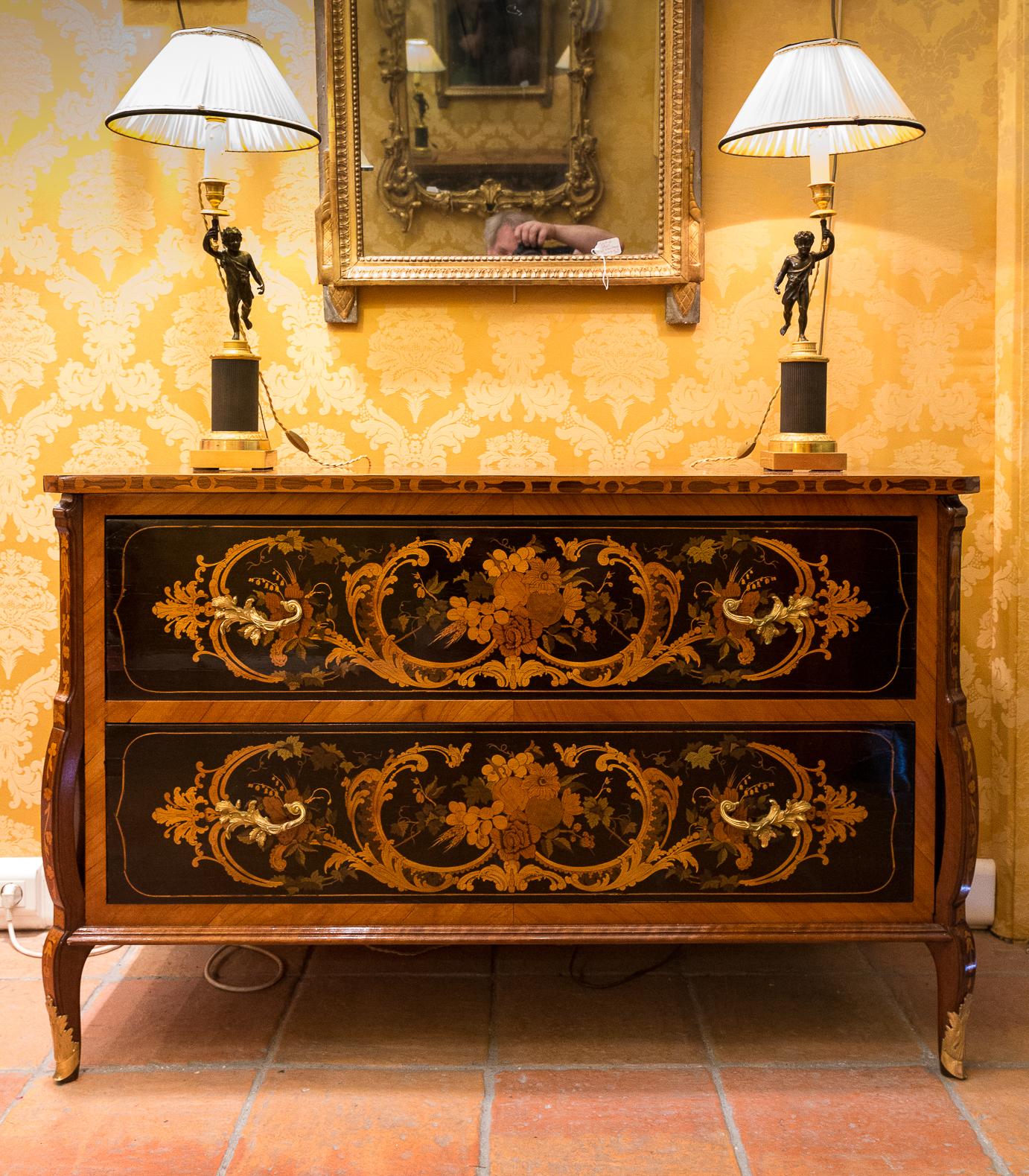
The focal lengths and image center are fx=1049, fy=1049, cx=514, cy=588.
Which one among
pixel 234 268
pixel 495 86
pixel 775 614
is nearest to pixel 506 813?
pixel 775 614

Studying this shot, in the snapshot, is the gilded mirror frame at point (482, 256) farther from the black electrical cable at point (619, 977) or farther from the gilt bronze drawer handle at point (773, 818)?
the black electrical cable at point (619, 977)

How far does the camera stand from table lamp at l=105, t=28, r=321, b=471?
6.01 feet

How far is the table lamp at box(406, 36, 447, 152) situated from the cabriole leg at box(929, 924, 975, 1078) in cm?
186

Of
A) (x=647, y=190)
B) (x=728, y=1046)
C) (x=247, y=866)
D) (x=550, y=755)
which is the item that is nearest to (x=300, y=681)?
(x=247, y=866)

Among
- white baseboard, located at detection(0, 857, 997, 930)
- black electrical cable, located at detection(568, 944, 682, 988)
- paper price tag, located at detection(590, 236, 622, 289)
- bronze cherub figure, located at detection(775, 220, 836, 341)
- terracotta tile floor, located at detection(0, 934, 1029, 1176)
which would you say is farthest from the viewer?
white baseboard, located at detection(0, 857, 997, 930)

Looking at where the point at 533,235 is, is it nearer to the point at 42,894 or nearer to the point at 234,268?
the point at 234,268

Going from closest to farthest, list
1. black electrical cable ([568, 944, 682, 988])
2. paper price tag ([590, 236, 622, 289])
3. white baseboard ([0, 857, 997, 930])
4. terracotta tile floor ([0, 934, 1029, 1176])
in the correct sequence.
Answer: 1. terracotta tile floor ([0, 934, 1029, 1176])
2. black electrical cable ([568, 944, 682, 988])
3. paper price tag ([590, 236, 622, 289])
4. white baseboard ([0, 857, 997, 930])

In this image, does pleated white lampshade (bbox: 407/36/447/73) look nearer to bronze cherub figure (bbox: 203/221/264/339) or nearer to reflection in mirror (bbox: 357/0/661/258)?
reflection in mirror (bbox: 357/0/661/258)

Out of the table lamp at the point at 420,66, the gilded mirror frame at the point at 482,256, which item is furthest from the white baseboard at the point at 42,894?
the table lamp at the point at 420,66

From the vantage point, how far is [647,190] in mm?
2221

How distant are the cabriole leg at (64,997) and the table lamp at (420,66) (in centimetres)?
171

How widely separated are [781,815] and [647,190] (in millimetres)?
1321

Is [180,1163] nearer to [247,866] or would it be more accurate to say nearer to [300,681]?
[247,866]

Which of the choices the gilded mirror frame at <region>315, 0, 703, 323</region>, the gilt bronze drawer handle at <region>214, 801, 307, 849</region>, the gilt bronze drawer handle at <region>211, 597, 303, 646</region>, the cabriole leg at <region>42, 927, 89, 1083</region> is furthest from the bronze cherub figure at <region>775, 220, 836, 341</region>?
the cabriole leg at <region>42, 927, 89, 1083</region>
